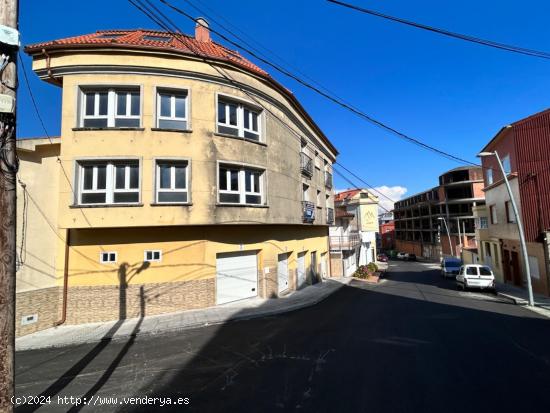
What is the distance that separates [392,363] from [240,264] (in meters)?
8.65

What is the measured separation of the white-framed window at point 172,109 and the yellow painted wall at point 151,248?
13.9 feet

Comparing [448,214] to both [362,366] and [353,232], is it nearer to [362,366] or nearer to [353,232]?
[353,232]

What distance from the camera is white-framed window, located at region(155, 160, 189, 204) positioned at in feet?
38.0

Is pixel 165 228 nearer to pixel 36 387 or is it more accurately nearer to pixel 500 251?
pixel 36 387

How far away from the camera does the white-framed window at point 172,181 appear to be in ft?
38.0

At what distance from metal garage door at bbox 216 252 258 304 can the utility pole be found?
9.80m

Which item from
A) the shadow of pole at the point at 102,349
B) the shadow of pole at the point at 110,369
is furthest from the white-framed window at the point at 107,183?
the shadow of pole at the point at 110,369

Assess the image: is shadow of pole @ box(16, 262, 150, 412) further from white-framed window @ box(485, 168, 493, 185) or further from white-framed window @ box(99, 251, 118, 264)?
white-framed window @ box(485, 168, 493, 185)

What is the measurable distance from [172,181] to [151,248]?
2.79 metres

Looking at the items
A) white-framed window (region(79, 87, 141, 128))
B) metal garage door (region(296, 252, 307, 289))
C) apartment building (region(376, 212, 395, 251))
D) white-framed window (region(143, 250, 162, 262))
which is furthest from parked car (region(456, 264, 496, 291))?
apartment building (region(376, 212, 395, 251))

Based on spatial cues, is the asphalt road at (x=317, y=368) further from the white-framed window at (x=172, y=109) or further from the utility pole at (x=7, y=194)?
the white-framed window at (x=172, y=109)

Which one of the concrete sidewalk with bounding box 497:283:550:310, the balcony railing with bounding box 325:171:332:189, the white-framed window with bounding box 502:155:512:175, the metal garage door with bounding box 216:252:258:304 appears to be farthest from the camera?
the balcony railing with bounding box 325:171:332:189

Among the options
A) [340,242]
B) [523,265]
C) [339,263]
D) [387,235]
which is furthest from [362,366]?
[387,235]

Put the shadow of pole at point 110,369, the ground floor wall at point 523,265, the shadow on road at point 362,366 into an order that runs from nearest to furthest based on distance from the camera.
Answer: the shadow on road at point 362,366 → the shadow of pole at point 110,369 → the ground floor wall at point 523,265
